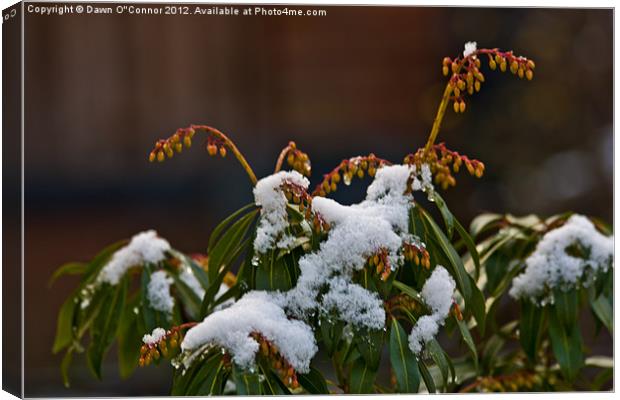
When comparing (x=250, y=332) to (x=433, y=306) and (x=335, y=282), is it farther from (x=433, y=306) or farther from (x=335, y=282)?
(x=433, y=306)

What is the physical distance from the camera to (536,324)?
4.62 ft

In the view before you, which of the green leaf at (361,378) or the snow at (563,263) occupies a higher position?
the snow at (563,263)

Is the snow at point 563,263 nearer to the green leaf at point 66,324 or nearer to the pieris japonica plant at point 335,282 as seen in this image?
the pieris japonica plant at point 335,282

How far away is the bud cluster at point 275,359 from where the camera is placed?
1007 mm

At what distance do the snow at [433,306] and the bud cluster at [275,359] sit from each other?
0.49 ft

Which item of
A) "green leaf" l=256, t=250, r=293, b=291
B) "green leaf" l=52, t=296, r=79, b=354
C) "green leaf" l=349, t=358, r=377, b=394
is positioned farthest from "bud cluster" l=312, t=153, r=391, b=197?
"green leaf" l=52, t=296, r=79, b=354

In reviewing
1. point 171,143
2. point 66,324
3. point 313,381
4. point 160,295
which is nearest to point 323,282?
point 313,381

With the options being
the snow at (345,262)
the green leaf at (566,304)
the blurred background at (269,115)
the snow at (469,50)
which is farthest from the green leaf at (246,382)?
the blurred background at (269,115)

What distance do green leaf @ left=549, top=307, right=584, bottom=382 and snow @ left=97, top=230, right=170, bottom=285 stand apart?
2.00ft

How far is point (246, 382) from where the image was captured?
3.26 feet

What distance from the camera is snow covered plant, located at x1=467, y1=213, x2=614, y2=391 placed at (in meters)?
1.38

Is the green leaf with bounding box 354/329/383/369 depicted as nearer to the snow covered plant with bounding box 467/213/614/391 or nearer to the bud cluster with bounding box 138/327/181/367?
the bud cluster with bounding box 138/327/181/367

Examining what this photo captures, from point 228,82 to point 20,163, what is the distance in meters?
1.46

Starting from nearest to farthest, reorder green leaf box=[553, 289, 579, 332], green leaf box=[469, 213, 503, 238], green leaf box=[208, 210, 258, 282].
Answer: green leaf box=[208, 210, 258, 282] < green leaf box=[553, 289, 579, 332] < green leaf box=[469, 213, 503, 238]
